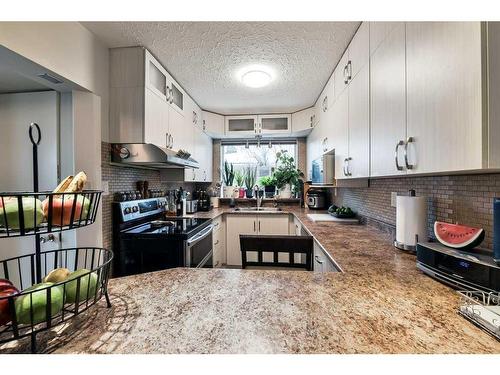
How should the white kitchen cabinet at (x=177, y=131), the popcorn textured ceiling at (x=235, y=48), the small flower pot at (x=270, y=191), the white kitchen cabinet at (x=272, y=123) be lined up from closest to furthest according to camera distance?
1. the popcorn textured ceiling at (x=235, y=48)
2. the white kitchen cabinet at (x=177, y=131)
3. the white kitchen cabinet at (x=272, y=123)
4. the small flower pot at (x=270, y=191)

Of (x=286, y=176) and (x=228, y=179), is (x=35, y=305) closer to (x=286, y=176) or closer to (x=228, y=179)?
(x=286, y=176)

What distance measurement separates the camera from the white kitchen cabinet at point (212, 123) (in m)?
3.71

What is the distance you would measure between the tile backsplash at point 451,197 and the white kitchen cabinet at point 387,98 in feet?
1.09

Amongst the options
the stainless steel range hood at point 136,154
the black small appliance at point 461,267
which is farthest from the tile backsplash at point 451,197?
the stainless steel range hood at point 136,154

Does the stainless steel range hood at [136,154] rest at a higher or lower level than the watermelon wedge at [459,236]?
higher

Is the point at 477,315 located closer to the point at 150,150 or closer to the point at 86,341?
the point at 86,341

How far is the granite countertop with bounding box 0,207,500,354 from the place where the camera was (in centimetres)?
53

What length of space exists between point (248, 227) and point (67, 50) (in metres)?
2.70

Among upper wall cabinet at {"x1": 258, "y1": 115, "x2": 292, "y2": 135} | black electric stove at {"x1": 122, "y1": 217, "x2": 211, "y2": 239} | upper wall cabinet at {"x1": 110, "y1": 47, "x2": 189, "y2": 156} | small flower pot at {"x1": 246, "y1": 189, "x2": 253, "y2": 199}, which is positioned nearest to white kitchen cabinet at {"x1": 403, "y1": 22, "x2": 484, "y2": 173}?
black electric stove at {"x1": 122, "y1": 217, "x2": 211, "y2": 239}

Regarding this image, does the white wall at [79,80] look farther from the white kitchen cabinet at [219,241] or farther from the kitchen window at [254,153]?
the kitchen window at [254,153]

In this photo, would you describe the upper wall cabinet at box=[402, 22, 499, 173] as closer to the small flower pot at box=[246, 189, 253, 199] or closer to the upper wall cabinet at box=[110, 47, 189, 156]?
the upper wall cabinet at box=[110, 47, 189, 156]

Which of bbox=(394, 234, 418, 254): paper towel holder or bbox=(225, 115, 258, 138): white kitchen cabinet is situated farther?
bbox=(225, 115, 258, 138): white kitchen cabinet

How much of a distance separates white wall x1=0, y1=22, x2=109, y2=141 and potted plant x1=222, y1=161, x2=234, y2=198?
2423 millimetres

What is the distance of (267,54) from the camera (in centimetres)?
207
